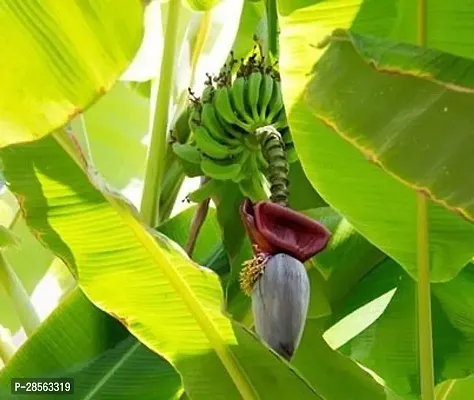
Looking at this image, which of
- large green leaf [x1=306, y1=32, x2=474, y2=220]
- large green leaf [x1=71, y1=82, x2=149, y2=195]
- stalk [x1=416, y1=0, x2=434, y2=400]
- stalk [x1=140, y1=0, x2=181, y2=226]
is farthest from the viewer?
large green leaf [x1=71, y1=82, x2=149, y2=195]

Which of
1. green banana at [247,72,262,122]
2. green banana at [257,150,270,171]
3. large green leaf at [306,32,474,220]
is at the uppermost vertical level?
large green leaf at [306,32,474,220]

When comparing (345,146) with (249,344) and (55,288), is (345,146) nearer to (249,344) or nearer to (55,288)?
(249,344)

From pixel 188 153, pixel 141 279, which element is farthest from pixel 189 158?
pixel 141 279

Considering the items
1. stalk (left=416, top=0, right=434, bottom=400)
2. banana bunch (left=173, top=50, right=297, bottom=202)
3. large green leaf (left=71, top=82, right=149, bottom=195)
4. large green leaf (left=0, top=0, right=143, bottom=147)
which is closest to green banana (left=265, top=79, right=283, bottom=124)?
banana bunch (left=173, top=50, right=297, bottom=202)

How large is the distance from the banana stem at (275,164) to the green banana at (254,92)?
9 centimetres

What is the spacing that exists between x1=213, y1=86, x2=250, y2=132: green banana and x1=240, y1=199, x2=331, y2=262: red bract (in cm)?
21

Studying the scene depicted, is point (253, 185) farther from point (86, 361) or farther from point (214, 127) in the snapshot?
point (86, 361)

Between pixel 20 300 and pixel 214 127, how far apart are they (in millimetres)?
314

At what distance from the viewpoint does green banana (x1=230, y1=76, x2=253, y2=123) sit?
938 mm

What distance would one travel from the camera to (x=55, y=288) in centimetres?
139

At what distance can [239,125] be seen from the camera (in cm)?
94

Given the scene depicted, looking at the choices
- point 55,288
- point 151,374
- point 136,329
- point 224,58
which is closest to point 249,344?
point 136,329

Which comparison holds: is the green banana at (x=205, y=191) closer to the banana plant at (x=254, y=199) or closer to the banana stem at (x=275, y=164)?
the banana plant at (x=254, y=199)

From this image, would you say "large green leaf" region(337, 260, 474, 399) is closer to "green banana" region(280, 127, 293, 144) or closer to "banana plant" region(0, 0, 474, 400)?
"banana plant" region(0, 0, 474, 400)
